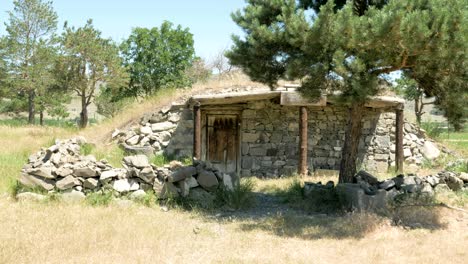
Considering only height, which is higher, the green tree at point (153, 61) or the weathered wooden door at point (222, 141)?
the green tree at point (153, 61)

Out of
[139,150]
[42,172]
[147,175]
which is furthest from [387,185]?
[139,150]

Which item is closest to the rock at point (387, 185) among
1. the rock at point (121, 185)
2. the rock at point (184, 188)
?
the rock at point (184, 188)

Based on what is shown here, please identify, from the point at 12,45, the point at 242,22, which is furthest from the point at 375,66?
the point at 12,45

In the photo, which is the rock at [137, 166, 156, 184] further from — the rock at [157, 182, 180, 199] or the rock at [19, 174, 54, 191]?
the rock at [19, 174, 54, 191]

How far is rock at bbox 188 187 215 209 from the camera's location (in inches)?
304

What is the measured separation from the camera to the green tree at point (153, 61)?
24.6m

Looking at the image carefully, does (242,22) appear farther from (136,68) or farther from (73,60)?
(136,68)

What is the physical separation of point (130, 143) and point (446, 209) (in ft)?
25.5

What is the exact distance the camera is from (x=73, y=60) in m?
21.6

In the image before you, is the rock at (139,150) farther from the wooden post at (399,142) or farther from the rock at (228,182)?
the wooden post at (399,142)

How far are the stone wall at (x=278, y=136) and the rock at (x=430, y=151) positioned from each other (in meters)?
0.71

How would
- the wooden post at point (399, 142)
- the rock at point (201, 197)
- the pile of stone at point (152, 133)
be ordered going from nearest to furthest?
the rock at point (201, 197) → the pile of stone at point (152, 133) → the wooden post at point (399, 142)

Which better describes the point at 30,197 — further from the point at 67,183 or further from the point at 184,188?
the point at 184,188

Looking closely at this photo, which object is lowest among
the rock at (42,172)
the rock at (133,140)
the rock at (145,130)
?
the rock at (42,172)
